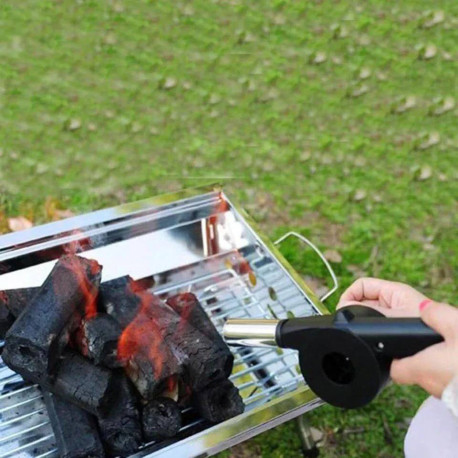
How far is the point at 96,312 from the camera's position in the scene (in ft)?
6.62

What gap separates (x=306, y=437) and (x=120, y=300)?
822mm

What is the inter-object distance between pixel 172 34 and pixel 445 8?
6.73 feet

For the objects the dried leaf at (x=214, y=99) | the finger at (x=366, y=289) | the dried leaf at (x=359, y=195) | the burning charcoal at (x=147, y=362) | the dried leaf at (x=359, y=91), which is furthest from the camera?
the dried leaf at (x=359, y=91)

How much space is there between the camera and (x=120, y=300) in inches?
81.5

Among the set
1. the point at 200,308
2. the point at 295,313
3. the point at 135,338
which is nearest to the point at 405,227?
the point at 295,313

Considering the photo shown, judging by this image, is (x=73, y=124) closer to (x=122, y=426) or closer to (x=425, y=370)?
(x=122, y=426)

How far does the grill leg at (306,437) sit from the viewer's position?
2.31m

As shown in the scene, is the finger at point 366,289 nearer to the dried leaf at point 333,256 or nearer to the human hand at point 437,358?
the human hand at point 437,358

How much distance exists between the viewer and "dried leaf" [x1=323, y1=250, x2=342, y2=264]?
3.15 meters

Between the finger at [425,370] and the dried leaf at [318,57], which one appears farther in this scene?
the dried leaf at [318,57]

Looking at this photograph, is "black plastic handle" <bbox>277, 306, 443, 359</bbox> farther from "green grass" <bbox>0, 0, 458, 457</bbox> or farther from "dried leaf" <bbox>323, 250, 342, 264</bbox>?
"dried leaf" <bbox>323, 250, 342, 264</bbox>

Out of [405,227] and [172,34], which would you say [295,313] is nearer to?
[405,227]

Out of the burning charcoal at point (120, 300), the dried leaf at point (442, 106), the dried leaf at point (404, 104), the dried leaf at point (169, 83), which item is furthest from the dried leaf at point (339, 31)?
the burning charcoal at point (120, 300)

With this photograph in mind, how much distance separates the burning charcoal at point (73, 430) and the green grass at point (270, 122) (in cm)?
72
